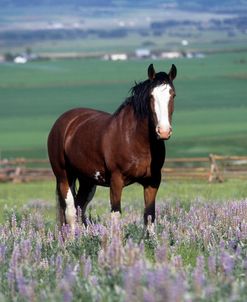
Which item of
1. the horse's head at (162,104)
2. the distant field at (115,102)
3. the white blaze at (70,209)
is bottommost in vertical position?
the distant field at (115,102)

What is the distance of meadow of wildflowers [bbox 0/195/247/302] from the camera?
5.79 m

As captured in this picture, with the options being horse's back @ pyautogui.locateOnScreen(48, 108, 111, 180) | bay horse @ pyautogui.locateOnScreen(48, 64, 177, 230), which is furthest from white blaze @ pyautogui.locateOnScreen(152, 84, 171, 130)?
horse's back @ pyautogui.locateOnScreen(48, 108, 111, 180)

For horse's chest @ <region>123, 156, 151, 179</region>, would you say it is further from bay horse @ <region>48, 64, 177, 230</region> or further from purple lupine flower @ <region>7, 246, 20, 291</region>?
purple lupine flower @ <region>7, 246, 20, 291</region>

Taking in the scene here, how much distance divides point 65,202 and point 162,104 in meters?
2.91

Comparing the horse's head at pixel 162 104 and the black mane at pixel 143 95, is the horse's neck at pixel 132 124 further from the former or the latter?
the horse's head at pixel 162 104

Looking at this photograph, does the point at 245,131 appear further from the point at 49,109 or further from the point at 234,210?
the point at 234,210

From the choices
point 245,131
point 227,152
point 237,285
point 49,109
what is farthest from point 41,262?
point 49,109

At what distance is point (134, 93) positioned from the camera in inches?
462

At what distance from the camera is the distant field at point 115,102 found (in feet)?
188

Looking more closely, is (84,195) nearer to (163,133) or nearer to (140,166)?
(140,166)

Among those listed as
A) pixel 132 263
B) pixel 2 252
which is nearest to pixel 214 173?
pixel 2 252

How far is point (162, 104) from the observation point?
10.9 m

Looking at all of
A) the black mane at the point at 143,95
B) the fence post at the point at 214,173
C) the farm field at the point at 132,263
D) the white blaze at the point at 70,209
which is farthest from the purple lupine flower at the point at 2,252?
the fence post at the point at 214,173

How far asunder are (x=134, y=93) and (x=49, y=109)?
236 feet
